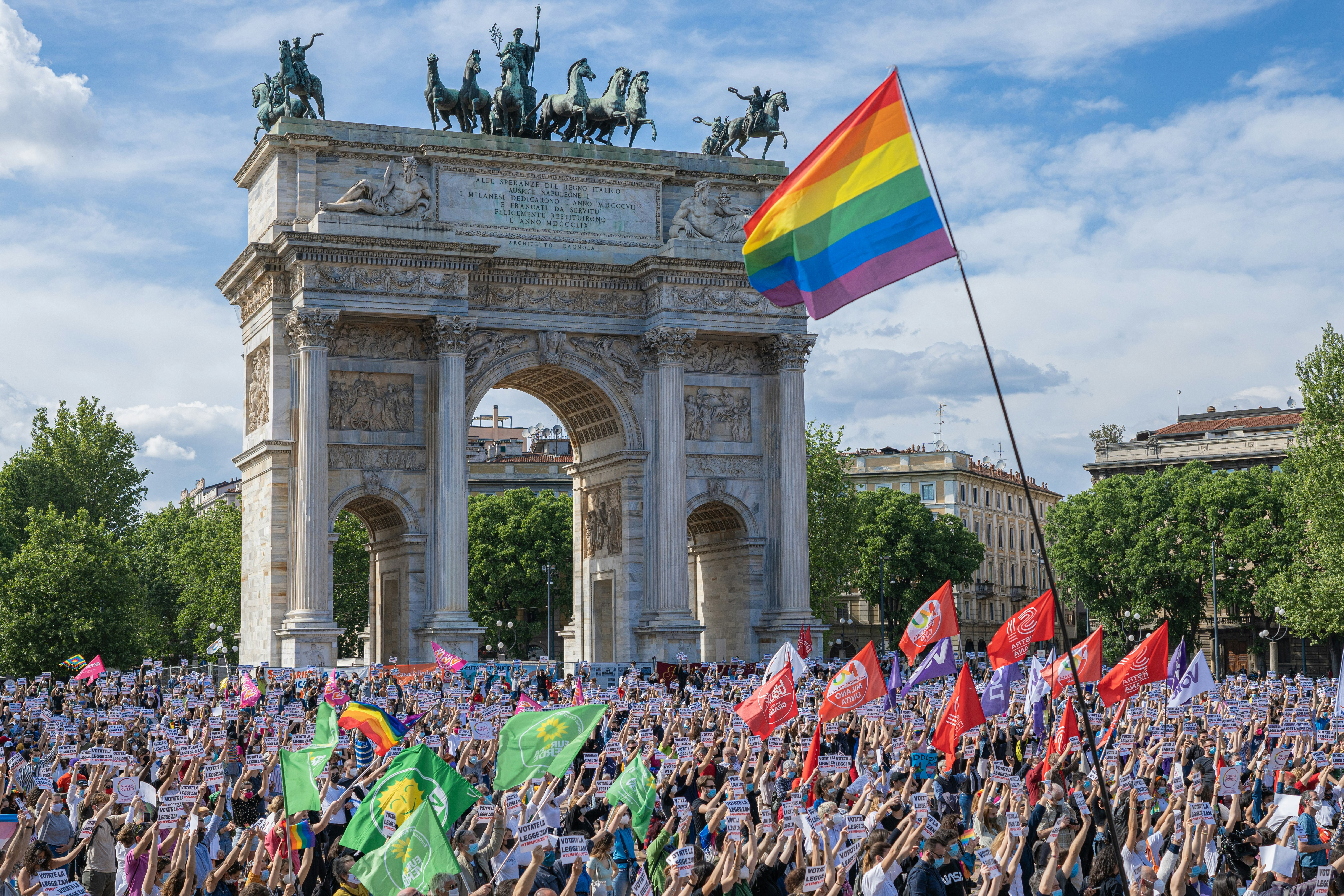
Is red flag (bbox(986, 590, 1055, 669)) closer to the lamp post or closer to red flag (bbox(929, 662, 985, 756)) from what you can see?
red flag (bbox(929, 662, 985, 756))

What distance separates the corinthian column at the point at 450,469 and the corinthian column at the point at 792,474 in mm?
9836

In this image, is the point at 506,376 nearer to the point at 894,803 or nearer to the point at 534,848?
the point at 894,803

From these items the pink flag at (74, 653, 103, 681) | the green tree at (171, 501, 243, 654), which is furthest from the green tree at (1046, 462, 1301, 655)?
the pink flag at (74, 653, 103, 681)

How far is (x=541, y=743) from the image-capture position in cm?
1540

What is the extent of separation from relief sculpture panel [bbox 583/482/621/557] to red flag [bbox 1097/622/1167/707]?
27602mm

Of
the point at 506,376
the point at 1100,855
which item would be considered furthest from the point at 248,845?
the point at 506,376

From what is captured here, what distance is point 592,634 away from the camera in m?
53.8

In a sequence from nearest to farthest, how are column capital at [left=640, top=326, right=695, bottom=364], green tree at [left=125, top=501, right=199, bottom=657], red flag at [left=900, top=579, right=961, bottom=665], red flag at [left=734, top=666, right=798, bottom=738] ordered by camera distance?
red flag at [left=734, top=666, right=798, bottom=738], red flag at [left=900, top=579, right=961, bottom=665], column capital at [left=640, top=326, right=695, bottom=364], green tree at [left=125, top=501, right=199, bottom=657]

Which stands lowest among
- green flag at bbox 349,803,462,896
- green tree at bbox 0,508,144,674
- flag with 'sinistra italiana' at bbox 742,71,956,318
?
green flag at bbox 349,803,462,896

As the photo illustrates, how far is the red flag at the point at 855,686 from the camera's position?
72.5ft

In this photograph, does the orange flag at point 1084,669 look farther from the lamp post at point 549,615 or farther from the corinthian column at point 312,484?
the lamp post at point 549,615

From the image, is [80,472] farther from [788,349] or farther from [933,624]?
[933,624]

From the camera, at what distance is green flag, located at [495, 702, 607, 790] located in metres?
15.2

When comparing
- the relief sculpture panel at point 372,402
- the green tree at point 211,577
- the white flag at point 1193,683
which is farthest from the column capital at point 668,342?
the green tree at point 211,577
